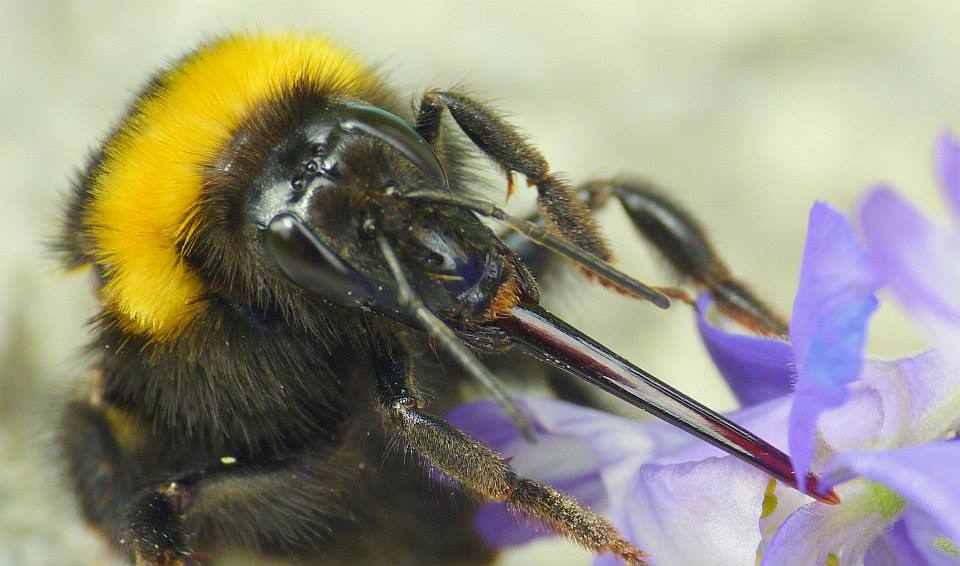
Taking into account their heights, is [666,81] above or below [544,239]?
below

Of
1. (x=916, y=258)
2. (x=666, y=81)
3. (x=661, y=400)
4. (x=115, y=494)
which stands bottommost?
(x=115, y=494)

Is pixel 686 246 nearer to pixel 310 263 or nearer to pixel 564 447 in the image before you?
pixel 564 447

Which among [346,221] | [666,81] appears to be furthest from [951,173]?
[666,81]

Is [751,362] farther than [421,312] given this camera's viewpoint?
Yes

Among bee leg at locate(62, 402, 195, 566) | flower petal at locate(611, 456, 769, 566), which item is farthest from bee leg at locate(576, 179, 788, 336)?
bee leg at locate(62, 402, 195, 566)

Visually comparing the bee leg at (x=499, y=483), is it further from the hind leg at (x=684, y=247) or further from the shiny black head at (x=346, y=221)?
the hind leg at (x=684, y=247)

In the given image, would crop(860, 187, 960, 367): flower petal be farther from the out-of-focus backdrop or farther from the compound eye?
the out-of-focus backdrop
